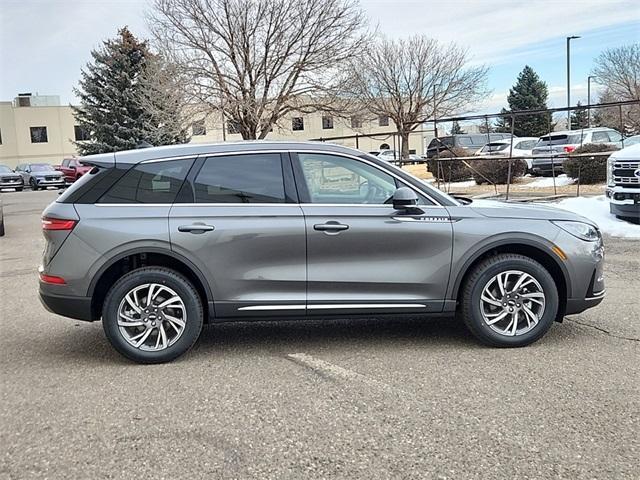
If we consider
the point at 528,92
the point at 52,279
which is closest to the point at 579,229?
the point at 52,279

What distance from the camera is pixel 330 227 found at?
470 centimetres

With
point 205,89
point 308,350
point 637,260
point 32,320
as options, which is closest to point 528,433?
point 308,350

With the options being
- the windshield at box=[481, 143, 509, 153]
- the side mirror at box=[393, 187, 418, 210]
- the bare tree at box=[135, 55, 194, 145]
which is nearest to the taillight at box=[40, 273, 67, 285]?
the side mirror at box=[393, 187, 418, 210]

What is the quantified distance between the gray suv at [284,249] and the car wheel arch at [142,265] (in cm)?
1

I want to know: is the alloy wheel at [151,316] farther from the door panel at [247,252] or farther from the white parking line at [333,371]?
the white parking line at [333,371]

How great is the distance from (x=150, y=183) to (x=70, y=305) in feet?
3.62

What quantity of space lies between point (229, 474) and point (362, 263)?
2114 millimetres

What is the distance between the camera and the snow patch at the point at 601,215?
10.8 metres

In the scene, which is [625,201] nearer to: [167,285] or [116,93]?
[167,285]

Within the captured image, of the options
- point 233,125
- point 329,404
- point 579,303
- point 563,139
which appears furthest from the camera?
point 233,125

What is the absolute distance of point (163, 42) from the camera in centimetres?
2659

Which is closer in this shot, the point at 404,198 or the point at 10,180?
the point at 404,198

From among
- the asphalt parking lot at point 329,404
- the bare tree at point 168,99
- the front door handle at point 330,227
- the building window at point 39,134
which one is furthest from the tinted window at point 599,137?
the building window at point 39,134

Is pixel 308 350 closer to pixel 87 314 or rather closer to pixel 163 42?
pixel 87 314
